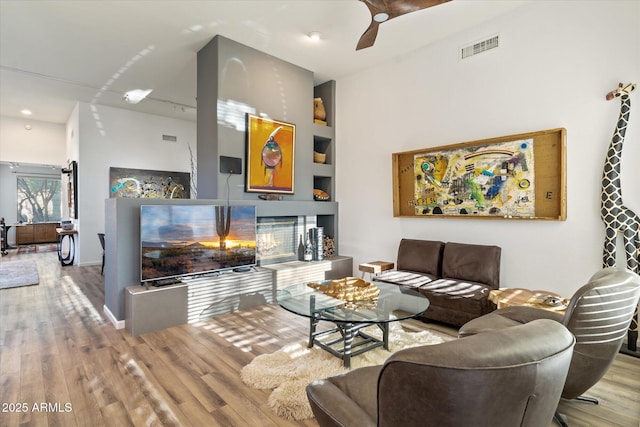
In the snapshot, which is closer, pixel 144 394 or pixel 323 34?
pixel 144 394

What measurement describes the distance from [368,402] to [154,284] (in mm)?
2911

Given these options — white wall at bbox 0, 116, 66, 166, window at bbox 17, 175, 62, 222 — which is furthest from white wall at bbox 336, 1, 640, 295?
window at bbox 17, 175, 62, 222

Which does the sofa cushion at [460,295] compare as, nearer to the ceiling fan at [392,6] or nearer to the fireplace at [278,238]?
the fireplace at [278,238]

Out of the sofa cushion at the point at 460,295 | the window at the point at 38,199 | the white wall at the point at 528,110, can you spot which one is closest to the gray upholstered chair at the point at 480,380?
the sofa cushion at the point at 460,295

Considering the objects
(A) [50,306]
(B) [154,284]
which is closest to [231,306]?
(B) [154,284]

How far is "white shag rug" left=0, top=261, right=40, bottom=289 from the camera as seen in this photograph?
521 cm

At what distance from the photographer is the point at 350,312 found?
8.11ft

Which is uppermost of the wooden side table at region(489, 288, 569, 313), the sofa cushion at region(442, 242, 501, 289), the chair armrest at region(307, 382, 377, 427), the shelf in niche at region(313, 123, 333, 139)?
the shelf in niche at region(313, 123, 333, 139)

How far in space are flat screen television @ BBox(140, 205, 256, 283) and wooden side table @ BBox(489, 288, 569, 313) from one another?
111 inches

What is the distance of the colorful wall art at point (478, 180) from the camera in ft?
11.3

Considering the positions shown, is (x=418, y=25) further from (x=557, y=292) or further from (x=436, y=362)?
(x=436, y=362)

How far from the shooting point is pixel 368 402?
132 cm

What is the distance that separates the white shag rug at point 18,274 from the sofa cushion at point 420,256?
5.83 m

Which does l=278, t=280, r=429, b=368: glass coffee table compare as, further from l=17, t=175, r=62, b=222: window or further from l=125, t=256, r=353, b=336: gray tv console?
l=17, t=175, r=62, b=222: window
